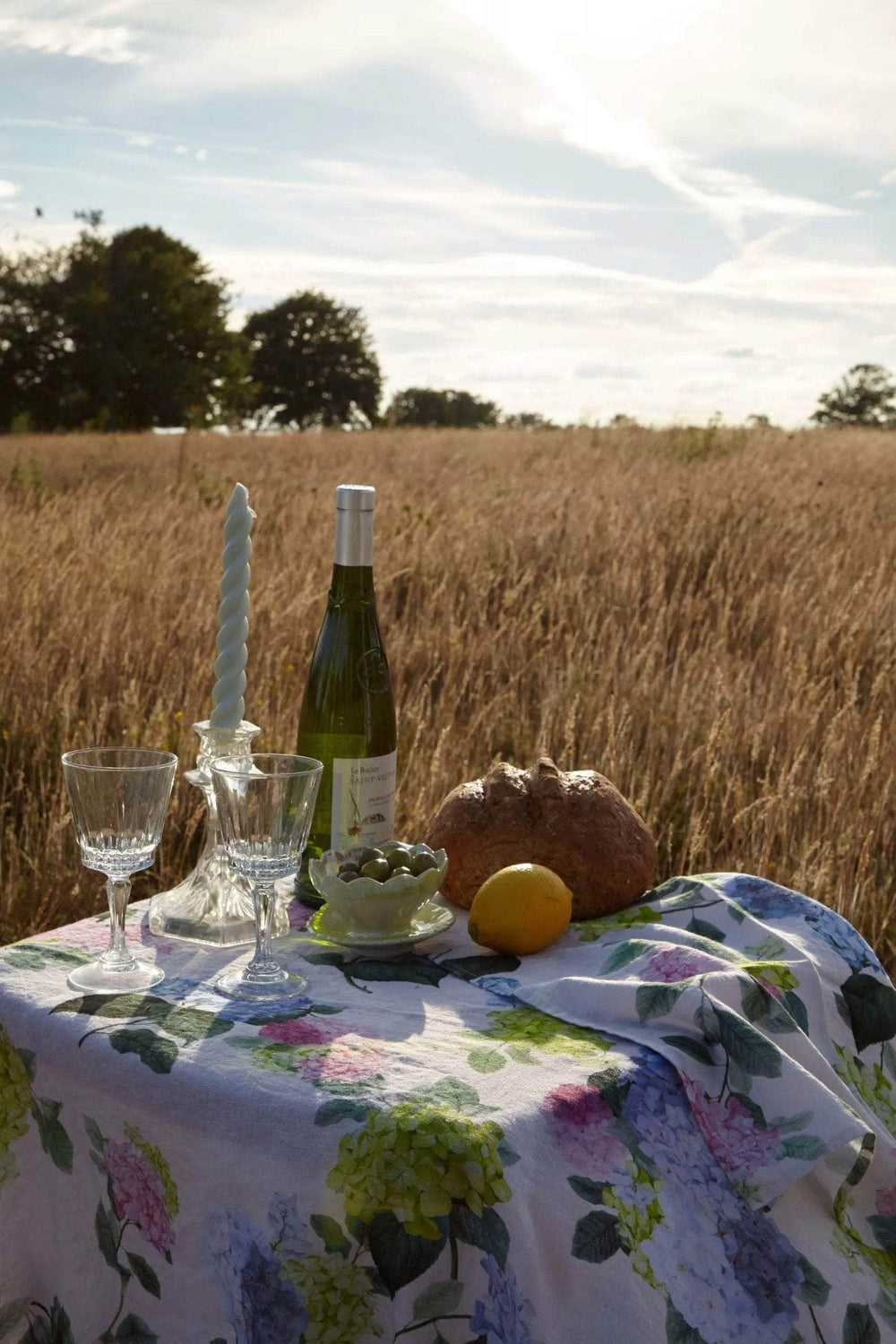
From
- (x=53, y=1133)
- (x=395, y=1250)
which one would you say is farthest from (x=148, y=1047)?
(x=395, y=1250)

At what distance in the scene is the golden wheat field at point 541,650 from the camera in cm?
292

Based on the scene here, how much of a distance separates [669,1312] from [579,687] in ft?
9.93

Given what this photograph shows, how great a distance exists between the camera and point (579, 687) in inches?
156

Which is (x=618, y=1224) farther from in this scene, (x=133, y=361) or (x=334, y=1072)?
(x=133, y=361)

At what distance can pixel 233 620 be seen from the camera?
150 centimetres

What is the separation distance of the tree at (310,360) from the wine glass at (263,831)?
1529 inches

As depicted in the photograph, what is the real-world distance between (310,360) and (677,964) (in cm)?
4006

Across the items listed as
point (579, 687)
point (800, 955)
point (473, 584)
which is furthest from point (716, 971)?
point (473, 584)

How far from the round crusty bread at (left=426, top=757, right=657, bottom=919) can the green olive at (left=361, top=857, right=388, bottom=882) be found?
19cm

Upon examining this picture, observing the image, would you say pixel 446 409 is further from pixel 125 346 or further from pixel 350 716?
pixel 350 716

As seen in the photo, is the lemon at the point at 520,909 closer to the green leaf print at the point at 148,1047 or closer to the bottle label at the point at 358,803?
the bottle label at the point at 358,803

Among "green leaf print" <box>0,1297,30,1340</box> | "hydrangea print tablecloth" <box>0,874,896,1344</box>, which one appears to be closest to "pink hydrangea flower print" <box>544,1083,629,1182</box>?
"hydrangea print tablecloth" <box>0,874,896,1344</box>

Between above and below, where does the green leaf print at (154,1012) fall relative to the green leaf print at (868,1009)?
above

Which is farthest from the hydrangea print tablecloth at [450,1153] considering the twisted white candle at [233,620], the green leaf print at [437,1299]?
the twisted white candle at [233,620]
